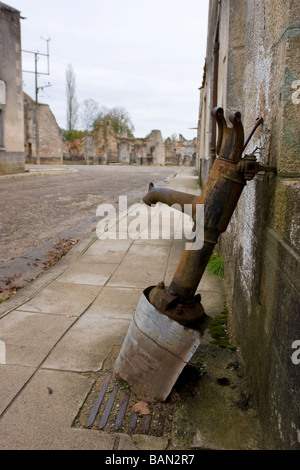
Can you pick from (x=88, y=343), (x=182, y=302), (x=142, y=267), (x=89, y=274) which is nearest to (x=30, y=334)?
(x=88, y=343)

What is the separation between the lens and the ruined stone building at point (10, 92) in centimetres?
1795

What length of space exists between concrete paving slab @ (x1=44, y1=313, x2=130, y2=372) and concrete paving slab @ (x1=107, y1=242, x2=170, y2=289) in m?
0.95

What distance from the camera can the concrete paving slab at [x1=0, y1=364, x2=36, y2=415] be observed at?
2.19 meters

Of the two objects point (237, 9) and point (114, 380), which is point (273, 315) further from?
point (237, 9)

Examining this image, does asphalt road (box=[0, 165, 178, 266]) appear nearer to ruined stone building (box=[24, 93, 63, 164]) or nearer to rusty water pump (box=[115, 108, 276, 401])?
rusty water pump (box=[115, 108, 276, 401])

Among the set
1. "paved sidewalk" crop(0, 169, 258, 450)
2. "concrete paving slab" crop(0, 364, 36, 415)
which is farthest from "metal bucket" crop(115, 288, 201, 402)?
"concrete paving slab" crop(0, 364, 36, 415)

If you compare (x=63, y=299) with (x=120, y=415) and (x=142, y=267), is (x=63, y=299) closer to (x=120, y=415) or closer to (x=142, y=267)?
(x=142, y=267)

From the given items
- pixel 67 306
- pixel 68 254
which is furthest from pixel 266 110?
pixel 68 254

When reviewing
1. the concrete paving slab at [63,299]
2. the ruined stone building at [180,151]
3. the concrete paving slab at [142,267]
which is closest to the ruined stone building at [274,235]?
the concrete paving slab at [63,299]

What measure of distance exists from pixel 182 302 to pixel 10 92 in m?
18.8

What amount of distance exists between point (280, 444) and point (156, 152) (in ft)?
154

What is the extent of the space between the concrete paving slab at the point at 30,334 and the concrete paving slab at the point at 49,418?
0.25 m

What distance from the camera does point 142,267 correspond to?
4789 mm

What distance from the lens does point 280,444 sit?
1540mm
